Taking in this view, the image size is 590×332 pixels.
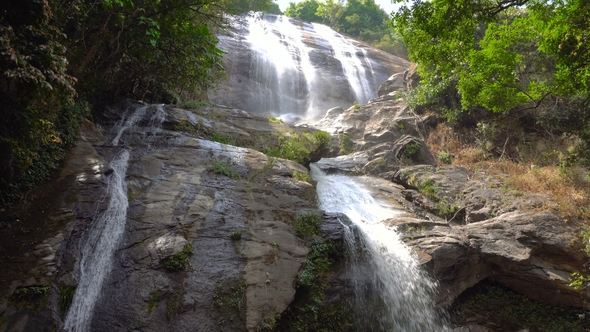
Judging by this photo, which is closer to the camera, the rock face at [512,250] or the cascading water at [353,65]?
the rock face at [512,250]

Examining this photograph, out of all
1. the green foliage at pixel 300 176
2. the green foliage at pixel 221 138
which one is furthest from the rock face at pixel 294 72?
the green foliage at pixel 300 176

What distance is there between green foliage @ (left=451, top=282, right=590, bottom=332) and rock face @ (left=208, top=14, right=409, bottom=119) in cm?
1798

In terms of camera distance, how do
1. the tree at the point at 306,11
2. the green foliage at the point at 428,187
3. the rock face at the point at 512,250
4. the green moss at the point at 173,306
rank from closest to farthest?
the green moss at the point at 173,306 < the rock face at the point at 512,250 < the green foliage at the point at 428,187 < the tree at the point at 306,11

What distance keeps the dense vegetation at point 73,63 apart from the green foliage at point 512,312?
9.36 metres

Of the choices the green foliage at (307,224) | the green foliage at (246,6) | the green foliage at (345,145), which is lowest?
the green foliage at (345,145)

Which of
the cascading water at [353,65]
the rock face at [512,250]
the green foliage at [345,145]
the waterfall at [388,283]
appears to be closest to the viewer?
the waterfall at [388,283]

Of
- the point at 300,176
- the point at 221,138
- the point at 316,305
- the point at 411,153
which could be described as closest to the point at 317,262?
the point at 316,305

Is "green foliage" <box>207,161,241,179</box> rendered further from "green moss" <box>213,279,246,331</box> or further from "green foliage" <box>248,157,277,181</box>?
"green moss" <box>213,279,246,331</box>

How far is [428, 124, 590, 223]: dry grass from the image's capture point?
9000 millimetres

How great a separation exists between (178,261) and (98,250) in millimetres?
1455

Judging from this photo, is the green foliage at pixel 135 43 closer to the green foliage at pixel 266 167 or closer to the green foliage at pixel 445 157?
the green foliage at pixel 266 167

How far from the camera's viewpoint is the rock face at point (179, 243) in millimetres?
5270

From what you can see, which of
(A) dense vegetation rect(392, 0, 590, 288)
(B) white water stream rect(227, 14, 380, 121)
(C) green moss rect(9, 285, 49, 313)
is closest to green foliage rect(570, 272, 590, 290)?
(A) dense vegetation rect(392, 0, 590, 288)

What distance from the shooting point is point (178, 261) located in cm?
609
